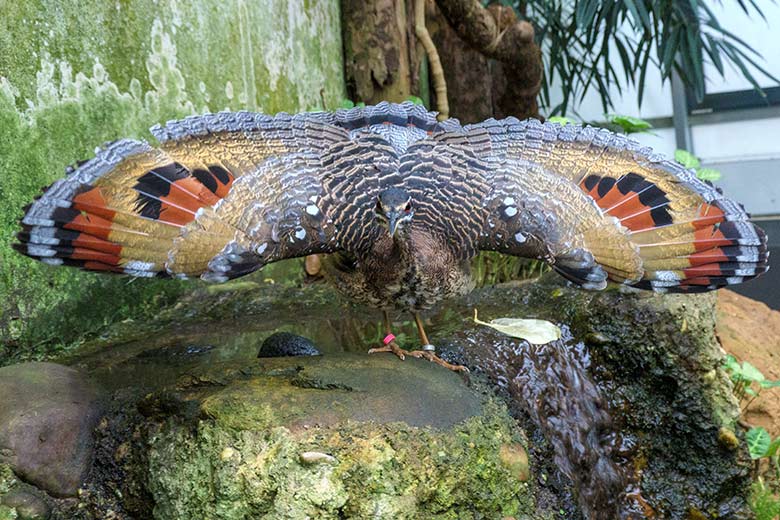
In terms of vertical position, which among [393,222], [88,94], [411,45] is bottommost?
[393,222]

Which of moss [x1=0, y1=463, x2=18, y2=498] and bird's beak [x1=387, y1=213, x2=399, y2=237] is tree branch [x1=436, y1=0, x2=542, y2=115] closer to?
bird's beak [x1=387, y1=213, x2=399, y2=237]

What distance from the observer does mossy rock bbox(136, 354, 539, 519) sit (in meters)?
2.05

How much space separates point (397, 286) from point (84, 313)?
4.56 ft

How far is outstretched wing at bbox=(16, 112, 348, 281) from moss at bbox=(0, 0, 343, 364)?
72 cm

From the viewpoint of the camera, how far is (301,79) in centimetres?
493

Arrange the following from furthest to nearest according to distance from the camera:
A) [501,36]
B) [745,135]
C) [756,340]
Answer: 1. [745,135]
2. [501,36]
3. [756,340]

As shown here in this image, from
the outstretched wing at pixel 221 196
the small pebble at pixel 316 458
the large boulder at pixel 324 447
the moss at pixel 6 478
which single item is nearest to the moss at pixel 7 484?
the moss at pixel 6 478

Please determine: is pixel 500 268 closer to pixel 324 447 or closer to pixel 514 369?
pixel 514 369

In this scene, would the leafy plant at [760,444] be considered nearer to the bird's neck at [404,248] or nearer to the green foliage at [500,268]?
the green foliage at [500,268]

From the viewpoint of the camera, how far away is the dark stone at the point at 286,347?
2.88 m

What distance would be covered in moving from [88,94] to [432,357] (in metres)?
1.75

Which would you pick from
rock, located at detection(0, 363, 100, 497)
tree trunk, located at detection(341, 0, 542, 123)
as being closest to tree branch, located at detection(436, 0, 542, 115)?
tree trunk, located at detection(341, 0, 542, 123)

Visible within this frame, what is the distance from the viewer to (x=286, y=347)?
9.50 ft

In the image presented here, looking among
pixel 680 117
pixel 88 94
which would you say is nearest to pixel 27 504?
pixel 88 94
